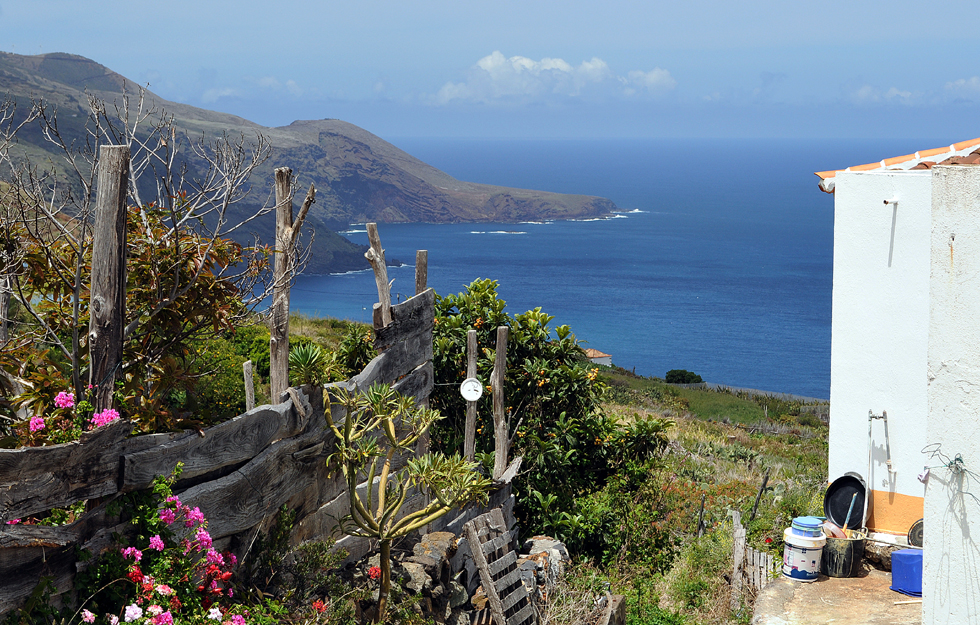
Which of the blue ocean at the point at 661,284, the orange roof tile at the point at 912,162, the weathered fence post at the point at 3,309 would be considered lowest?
the blue ocean at the point at 661,284

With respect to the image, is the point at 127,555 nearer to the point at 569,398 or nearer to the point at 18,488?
the point at 18,488

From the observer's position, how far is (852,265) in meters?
9.15

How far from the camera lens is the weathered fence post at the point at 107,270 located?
4301mm

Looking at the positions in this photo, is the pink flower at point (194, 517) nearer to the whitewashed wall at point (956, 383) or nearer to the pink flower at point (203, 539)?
the pink flower at point (203, 539)

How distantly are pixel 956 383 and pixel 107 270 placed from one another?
17.4 feet

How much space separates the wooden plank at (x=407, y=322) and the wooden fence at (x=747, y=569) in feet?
14.3

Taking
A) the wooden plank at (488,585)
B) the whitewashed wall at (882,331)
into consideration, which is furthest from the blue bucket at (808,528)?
the wooden plank at (488,585)

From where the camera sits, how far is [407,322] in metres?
7.39

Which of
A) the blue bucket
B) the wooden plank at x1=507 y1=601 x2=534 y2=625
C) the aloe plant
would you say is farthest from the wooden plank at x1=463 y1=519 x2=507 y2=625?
the blue bucket

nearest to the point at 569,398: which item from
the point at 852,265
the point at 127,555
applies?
the point at 852,265

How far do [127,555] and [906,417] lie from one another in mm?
8075

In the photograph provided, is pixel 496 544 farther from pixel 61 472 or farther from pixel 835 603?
pixel 61 472

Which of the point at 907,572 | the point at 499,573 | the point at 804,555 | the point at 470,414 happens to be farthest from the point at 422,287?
the point at 907,572

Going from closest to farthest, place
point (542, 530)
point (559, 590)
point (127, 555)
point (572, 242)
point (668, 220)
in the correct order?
point (127, 555), point (559, 590), point (542, 530), point (572, 242), point (668, 220)
